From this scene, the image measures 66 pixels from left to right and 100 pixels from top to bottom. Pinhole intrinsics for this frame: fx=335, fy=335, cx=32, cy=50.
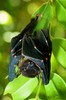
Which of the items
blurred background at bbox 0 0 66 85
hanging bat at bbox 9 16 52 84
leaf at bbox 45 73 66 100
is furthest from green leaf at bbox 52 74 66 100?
blurred background at bbox 0 0 66 85

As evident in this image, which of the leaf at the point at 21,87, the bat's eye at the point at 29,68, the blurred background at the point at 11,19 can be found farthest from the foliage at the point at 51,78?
the blurred background at the point at 11,19

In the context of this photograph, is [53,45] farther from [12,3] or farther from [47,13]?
[12,3]

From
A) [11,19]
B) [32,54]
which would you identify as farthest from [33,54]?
[11,19]

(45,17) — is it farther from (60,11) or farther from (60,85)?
(60,85)

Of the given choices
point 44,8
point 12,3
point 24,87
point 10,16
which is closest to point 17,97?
point 24,87

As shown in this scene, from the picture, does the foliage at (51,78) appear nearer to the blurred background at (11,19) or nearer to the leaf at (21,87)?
the leaf at (21,87)

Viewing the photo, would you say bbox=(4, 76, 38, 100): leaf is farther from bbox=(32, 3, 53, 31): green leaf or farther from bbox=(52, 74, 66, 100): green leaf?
bbox=(32, 3, 53, 31): green leaf
